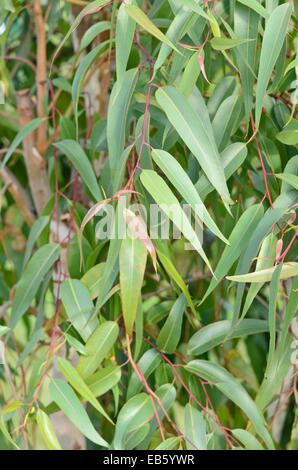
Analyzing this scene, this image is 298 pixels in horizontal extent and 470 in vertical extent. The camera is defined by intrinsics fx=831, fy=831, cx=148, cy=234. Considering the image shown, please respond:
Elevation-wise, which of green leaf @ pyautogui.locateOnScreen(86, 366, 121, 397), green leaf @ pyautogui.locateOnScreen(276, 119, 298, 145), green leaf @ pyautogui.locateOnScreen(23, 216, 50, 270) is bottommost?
green leaf @ pyautogui.locateOnScreen(86, 366, 121, 397)

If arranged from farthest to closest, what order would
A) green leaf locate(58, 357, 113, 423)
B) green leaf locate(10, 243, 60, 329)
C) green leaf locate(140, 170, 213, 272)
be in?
green leaf locate(10, 243, 60, 329)
green leaf locate(58, 357, 113, 423)
green leaf locate(140, 170, 213, 272)

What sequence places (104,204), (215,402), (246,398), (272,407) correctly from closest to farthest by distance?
1. (104,204)
2. (246,398)
3. (215,402)
4. (272,407)

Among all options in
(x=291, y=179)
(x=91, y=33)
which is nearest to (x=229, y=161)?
(x=291, y=179)

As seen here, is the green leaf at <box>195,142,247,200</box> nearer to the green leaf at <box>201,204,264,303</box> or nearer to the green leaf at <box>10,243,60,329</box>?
the green leaf at <box>201,204,264,303</box>

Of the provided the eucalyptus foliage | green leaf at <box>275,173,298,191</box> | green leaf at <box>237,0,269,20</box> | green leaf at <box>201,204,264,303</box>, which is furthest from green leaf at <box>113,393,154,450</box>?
green leaf at <box>237,0,269,20</box>

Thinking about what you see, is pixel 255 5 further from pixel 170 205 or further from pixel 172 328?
pixel 172 328

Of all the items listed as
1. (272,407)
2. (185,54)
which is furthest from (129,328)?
(272,407)

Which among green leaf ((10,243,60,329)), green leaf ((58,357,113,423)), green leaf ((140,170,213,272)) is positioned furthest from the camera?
green leaf ((10,243,60,329))

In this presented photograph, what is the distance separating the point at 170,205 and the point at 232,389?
0.22m

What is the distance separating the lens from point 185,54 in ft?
2.04

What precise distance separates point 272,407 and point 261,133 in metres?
0.41

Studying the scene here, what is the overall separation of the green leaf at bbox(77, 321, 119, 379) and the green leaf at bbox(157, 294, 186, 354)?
0.20 ft

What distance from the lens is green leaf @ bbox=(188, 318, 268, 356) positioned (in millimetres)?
735

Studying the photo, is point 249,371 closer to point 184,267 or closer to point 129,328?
point 184,267
